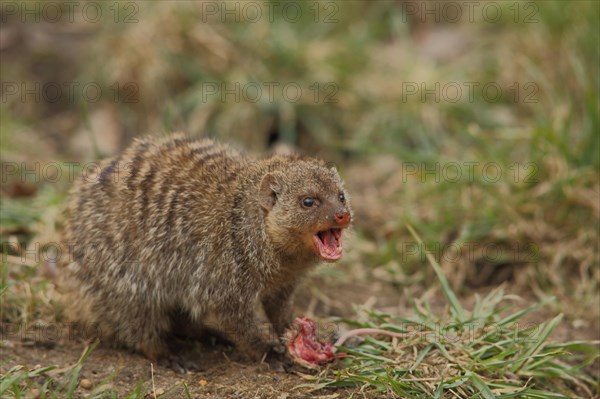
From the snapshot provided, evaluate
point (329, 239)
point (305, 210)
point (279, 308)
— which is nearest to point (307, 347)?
point (279, 308)

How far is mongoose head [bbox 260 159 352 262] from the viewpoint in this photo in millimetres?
4316

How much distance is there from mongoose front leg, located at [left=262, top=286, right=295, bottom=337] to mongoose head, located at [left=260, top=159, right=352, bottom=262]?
0.38 meters

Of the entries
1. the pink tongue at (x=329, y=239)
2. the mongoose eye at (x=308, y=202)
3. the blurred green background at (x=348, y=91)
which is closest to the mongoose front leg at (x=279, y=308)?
the pink tongue at (x=329, y=239)

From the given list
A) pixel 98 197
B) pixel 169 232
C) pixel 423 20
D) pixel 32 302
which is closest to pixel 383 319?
pixel 169 232

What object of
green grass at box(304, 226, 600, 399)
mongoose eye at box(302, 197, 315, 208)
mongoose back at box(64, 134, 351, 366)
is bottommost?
green grass at box(304, 226, 600, 399)

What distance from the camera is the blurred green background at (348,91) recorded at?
6426 millimetres

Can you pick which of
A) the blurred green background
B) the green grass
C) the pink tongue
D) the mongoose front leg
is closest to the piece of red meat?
the green grass

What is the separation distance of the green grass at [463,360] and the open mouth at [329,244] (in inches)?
22.8

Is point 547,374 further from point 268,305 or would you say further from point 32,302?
point 32,302

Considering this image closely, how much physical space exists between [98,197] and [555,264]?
3.35 meters

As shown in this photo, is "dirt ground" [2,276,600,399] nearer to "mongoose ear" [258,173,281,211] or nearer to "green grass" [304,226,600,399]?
"green grass" [304,226,600,399]

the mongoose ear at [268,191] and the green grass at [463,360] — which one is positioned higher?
the mongoose ear at [268,191]

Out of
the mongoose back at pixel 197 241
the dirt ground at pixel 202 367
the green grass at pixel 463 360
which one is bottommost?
the dirt ground at pixel 202 367

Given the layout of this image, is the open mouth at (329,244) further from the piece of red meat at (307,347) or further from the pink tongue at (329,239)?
the piece of red meat at (307,347)
